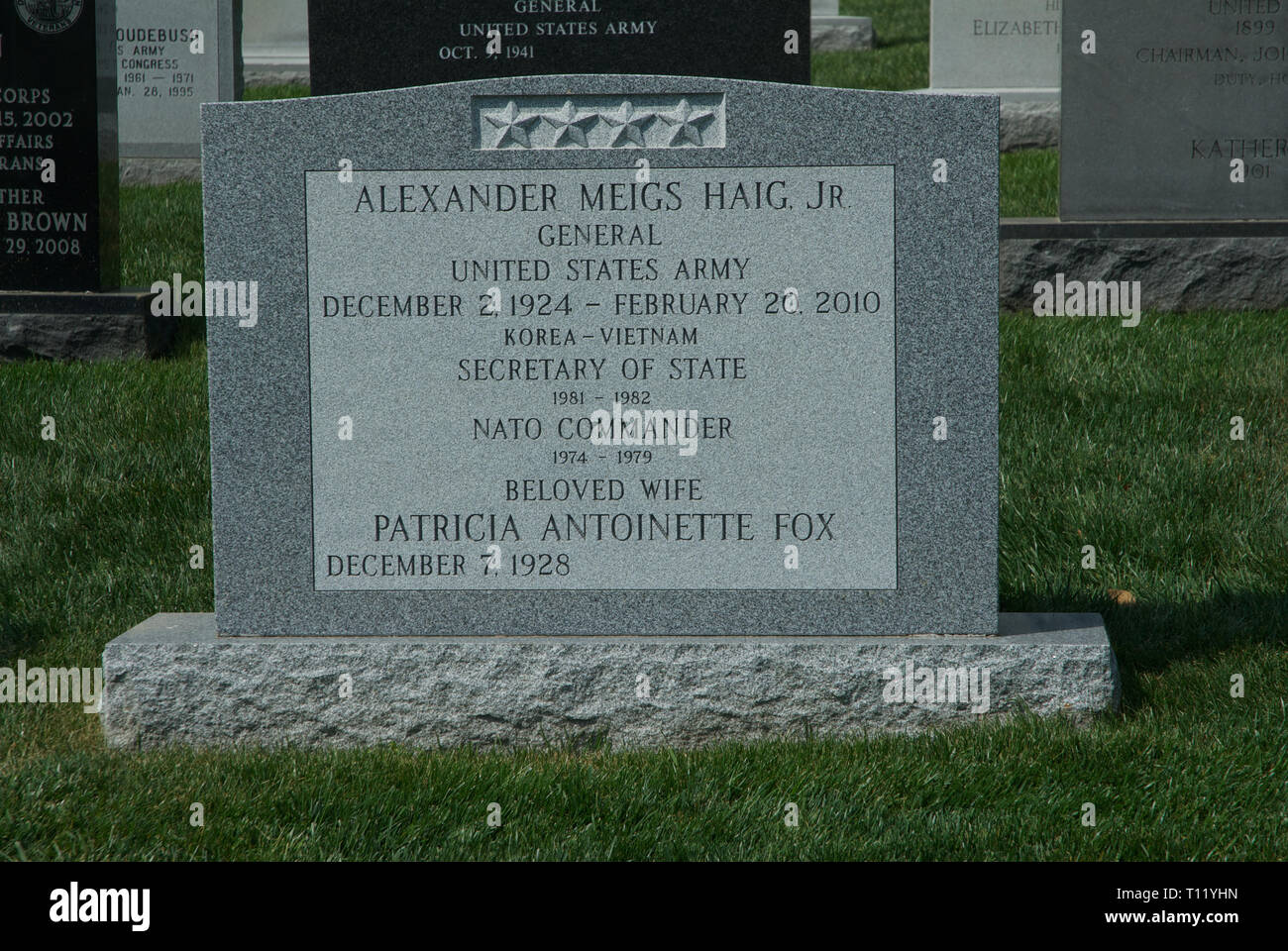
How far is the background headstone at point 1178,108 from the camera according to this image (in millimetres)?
7391

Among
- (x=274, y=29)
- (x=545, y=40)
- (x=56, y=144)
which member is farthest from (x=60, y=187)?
(x=274, y=29)

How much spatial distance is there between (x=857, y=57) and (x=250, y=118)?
46.0 feet

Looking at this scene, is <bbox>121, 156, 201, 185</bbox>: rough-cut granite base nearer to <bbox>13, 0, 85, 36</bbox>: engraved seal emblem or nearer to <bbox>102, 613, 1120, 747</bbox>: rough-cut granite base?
<bbox>13, 0, 85, 36</bbox>: engraved seal emblem

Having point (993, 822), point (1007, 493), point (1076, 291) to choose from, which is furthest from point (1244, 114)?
point (993, 822)

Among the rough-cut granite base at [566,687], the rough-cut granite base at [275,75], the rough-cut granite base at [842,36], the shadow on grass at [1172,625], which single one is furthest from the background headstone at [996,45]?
the rough-cut granite base at [566,687]

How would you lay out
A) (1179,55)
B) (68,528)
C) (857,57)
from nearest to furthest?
(68,528)
(1179,55)
(857,57)

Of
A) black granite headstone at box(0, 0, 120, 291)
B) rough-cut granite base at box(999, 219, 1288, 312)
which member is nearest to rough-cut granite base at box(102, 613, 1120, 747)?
black granite headstone at box(0, 0, 120, 291)

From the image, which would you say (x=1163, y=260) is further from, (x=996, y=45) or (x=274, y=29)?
(x=274, y=29)

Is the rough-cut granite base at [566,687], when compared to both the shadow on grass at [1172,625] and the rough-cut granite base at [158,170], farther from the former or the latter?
the rough-cut granite base at [158,170]

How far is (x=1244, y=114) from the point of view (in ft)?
24.4

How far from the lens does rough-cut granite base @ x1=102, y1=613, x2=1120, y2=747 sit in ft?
11.8

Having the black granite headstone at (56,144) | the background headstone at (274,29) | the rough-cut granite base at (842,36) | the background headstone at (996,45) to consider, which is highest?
the rough-cut granite base at (842,36)

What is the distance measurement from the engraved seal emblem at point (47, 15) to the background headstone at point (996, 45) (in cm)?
728

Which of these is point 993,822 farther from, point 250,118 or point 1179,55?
point 1179,55
